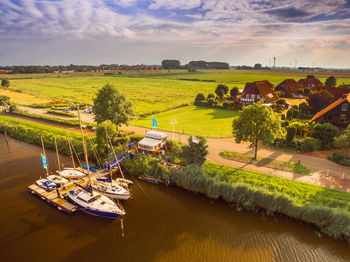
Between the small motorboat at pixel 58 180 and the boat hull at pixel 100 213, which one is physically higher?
the small motorboat at pixel 58 180

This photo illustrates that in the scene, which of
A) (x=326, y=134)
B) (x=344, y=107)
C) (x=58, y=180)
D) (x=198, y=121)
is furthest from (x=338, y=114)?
(x=58, y=180)

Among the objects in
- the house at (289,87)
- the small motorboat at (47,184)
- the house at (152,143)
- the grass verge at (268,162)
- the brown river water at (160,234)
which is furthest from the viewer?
the house at (289,87)

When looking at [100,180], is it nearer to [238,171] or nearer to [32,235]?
[32,235]

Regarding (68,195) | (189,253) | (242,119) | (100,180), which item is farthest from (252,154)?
(68,195)

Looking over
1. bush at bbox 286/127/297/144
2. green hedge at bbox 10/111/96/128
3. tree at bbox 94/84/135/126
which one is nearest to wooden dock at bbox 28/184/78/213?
tree at bbox 94/84/135/126

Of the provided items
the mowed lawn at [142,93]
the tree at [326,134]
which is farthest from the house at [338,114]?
the mowed lawn at [142,93]

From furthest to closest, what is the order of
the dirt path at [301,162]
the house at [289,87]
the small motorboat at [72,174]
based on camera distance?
the house at [289,87]
the small motorboat at [72,174]
the dirt path at [301,162]

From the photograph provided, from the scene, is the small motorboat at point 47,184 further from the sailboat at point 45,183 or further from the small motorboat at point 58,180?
the small motorboat at point 58,180
